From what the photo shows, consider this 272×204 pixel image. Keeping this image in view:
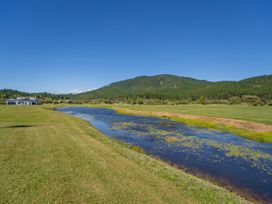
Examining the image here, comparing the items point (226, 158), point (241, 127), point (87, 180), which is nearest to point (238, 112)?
point (241, 127)

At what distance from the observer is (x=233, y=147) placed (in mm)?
21406

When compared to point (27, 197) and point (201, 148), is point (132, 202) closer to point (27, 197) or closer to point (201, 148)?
point (27, 197)

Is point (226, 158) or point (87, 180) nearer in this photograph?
point (87, 180)

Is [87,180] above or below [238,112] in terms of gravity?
above

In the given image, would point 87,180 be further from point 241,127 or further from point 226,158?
point 241,127

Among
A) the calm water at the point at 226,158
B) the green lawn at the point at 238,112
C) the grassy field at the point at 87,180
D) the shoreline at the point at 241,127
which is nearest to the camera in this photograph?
the grassy field at the point at 87,180

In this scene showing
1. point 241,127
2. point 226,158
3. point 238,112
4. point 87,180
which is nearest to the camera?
point 87,180

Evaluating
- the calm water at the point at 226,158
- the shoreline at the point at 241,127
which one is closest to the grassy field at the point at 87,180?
the calm water at the point at 226,158

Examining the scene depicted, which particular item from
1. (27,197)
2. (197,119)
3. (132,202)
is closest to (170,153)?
(132,202)

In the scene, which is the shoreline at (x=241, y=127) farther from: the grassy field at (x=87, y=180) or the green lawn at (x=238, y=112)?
the grassy field at (x=87, y=180)

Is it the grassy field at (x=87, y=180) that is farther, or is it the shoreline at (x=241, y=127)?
the shoreline at (x=241, y=127)

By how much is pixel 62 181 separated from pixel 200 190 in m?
6.04

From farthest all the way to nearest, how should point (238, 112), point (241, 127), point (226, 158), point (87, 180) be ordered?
point (238, 112) → point (241, 127) → point (226, 158) → point (87, 180)

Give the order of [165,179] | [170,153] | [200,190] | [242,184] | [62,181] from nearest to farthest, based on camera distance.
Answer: [62,181]
[200,190]
[165,179]
[242,184]
[170,153]
